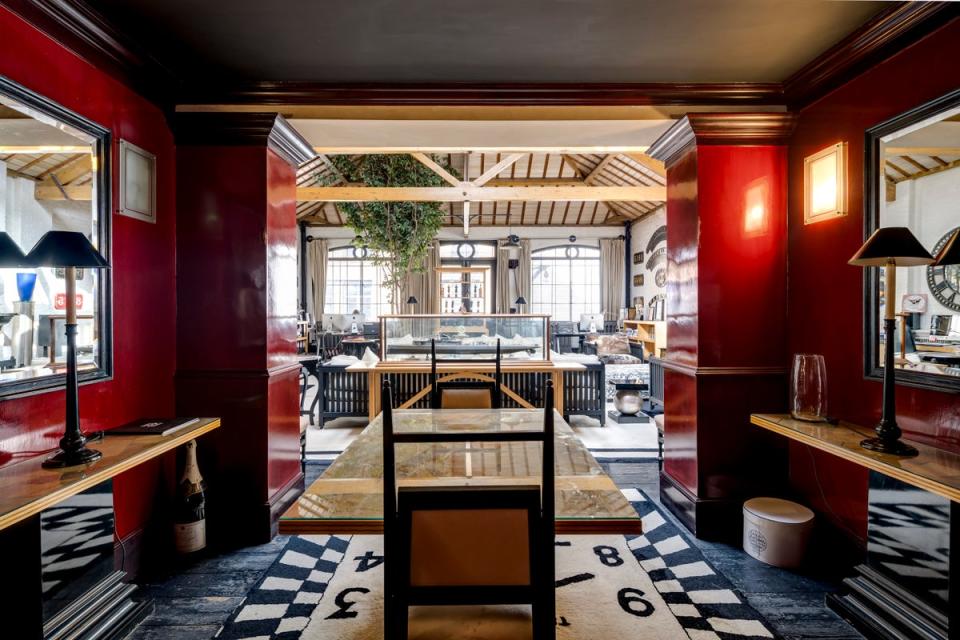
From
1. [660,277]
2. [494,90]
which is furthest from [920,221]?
[660,277]

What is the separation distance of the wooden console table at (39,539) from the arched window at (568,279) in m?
11.9

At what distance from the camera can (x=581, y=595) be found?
2.13 meters

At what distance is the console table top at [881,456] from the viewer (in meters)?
1.47

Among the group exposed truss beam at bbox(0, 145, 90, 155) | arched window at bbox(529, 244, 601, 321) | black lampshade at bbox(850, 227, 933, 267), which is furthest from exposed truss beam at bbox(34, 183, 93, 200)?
arched window at bbox(529, 244, 601, 321)

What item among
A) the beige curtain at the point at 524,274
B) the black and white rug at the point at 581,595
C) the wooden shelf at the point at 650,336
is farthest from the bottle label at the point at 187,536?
the beige curtain at the point at 524,274

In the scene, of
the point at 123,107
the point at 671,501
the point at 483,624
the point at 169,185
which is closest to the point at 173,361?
the point at 169,185

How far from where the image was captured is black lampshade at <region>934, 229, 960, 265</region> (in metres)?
1.76

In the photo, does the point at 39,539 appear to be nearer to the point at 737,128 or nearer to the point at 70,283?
the point at 70,283

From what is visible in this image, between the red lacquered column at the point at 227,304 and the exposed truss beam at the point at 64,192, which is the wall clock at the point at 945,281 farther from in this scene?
the exposed truss beam at the point at 64,192

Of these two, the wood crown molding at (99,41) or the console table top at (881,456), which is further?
the wood crown molding at (99,41)

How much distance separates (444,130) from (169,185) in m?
1.69

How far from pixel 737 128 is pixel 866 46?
0.65 meters

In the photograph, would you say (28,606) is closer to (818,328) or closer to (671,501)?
(671,501)

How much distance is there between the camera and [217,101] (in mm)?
2766
